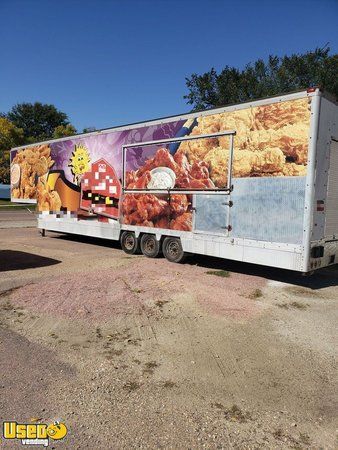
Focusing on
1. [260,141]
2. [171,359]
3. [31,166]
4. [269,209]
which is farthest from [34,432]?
[31,166]

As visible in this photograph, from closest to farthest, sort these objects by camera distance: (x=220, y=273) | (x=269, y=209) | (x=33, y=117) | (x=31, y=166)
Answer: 1. (x=269, y=209)
2. (x=220, y=273)
3. (x=31, y=166)
4. (x=33, y=117)

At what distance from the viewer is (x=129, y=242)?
432 inches

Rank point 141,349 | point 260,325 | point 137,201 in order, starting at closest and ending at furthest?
point 141,349 < point 260,325 < point 137,201

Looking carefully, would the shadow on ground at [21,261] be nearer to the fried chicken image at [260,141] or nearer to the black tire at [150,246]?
the black tire at [150,246]

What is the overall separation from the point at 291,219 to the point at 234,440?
486 cm

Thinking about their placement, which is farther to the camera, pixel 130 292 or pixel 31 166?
pixel 31 166

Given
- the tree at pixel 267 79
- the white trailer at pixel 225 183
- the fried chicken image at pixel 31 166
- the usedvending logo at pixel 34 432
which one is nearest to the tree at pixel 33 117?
the tree at pixel 267 79

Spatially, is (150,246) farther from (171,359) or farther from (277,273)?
(171,359)

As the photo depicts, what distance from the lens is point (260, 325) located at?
558 centimetres

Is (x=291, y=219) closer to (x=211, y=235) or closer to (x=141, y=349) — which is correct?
A: (x=211, y=235)

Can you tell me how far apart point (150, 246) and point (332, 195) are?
4.72 meters

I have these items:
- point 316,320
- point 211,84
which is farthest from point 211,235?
point 211,84

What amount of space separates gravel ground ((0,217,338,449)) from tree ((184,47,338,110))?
1097 inches

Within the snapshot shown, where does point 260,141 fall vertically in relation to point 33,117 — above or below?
below
